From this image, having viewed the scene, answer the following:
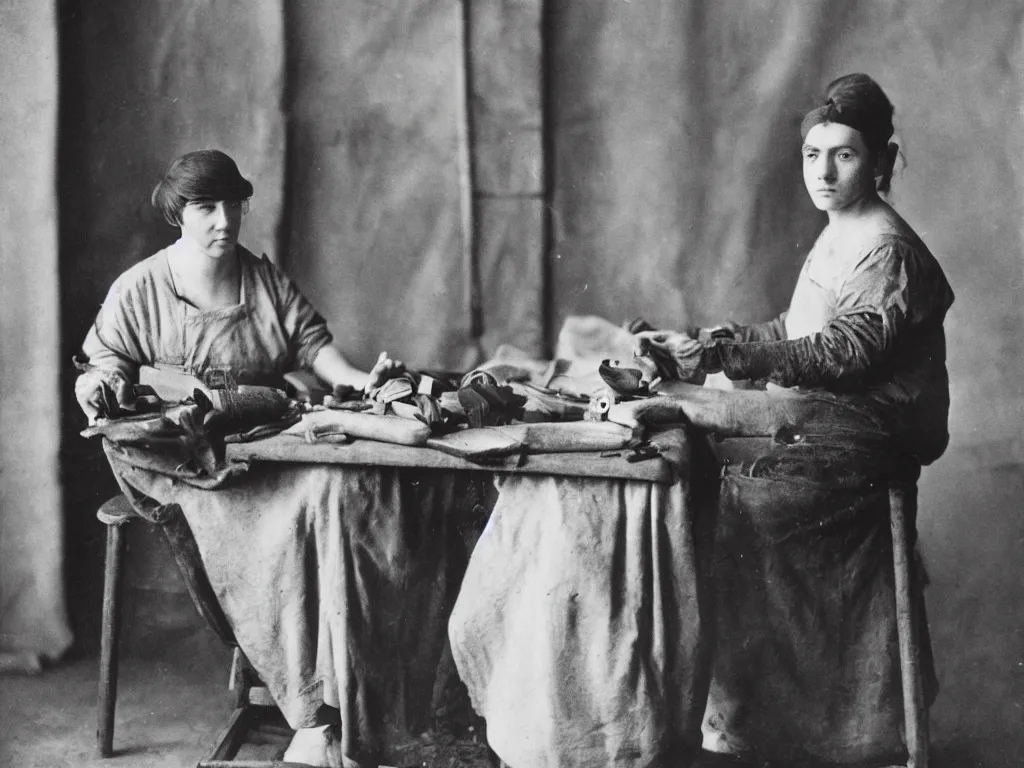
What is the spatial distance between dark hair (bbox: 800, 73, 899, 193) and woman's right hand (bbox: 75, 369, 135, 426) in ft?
5.19

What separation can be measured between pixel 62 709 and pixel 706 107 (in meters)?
2.31

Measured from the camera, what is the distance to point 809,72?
3.14 m

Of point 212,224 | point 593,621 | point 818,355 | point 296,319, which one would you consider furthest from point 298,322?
point 818,355

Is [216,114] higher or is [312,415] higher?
[216,114]

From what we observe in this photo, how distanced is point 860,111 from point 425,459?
1.21m

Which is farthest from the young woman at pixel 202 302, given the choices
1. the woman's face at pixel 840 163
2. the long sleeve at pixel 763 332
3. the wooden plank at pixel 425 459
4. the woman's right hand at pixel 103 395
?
the woman's face at pixel 840 163

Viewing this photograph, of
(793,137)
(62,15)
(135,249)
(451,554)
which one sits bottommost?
(451,554)

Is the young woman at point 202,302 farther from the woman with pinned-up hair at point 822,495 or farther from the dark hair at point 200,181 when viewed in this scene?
the woman with pinned-up hair at point 822,495

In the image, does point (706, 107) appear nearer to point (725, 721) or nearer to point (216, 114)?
point (216, 114)

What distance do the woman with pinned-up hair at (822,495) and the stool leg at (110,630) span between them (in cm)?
116

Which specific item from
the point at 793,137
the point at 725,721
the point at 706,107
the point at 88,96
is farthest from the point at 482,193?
the point at 725,721

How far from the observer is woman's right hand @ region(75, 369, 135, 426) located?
7.84ft

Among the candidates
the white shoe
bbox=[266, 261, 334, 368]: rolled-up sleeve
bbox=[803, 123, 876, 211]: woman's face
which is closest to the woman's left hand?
bbox=[266, 261, 334, 368]: rolled-up sleeve

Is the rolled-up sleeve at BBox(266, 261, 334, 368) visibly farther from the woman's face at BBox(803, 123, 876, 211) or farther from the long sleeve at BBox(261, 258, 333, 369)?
the woman's face at BBox(803, 123, 876, 211)
